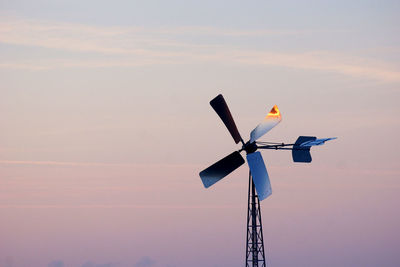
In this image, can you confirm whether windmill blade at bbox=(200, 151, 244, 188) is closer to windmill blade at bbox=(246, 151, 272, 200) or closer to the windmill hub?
the windmill hub

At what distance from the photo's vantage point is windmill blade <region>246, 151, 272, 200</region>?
12400cm

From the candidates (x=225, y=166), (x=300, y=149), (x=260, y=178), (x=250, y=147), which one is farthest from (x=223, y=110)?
(x=300, y=149)

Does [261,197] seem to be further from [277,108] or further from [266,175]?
[277,108]

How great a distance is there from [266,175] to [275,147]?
430 centimetres

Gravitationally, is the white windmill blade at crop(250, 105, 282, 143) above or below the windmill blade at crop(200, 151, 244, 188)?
above

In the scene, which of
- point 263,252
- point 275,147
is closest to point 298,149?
point 275,147

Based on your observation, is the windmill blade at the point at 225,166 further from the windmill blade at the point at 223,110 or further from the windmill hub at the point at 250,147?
the windmill blade at the point at 223,110

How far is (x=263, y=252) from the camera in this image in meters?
126

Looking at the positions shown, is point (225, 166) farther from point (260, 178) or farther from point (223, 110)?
point (223, 110)

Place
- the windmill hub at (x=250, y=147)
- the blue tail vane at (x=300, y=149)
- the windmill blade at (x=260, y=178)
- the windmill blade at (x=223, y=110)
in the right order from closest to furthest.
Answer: the windmill blade at (x=260, y=178), the windmill hub at (x=250, y=147), the windmill blade at (x=223, y=110), the blue tail vane at (x=300, y=149)

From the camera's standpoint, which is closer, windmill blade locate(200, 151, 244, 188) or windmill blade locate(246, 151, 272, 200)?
windmill blade locate(246, 151, 272, 200)

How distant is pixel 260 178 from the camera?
124m

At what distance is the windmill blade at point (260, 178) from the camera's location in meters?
124

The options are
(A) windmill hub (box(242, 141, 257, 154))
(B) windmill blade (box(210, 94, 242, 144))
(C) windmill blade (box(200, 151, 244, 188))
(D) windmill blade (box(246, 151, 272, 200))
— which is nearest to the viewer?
(D) windmill blade (box(246, 151, 272, 200))
